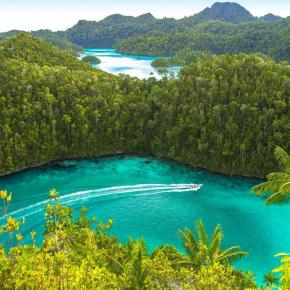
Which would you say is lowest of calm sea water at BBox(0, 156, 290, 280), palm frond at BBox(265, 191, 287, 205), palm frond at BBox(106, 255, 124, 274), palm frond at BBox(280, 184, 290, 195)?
calm sea water at BBox(0, 156, 290, 280)

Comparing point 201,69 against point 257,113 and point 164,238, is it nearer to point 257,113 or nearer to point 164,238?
point 257,113

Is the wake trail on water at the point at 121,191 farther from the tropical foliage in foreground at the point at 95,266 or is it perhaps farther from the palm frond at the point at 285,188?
the palm frond at the point at 285,188

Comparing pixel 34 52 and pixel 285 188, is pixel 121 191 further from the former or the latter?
pixel 34 52

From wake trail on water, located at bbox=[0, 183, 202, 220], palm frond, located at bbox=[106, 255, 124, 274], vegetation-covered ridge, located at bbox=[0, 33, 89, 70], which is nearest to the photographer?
palm frond, located at bbox=[106, 255, 124, 274]

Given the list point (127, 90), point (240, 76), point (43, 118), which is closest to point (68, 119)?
point (43, 118)

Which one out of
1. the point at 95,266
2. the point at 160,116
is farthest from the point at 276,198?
the point at 160,116

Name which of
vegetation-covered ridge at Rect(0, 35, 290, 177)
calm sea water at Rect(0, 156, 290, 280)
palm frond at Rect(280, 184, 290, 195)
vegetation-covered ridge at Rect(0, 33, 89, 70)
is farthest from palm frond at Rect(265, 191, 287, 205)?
vegetation-covered ridge at Rect(0, 33, 89, 70)

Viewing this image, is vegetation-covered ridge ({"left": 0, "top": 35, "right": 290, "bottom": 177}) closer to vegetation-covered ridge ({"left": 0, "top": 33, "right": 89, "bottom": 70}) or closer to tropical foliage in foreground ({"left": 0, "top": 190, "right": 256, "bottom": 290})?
vegetation-covered ridge ({"left": 0, "top": 33, "right": 89, "bottom": 70})
